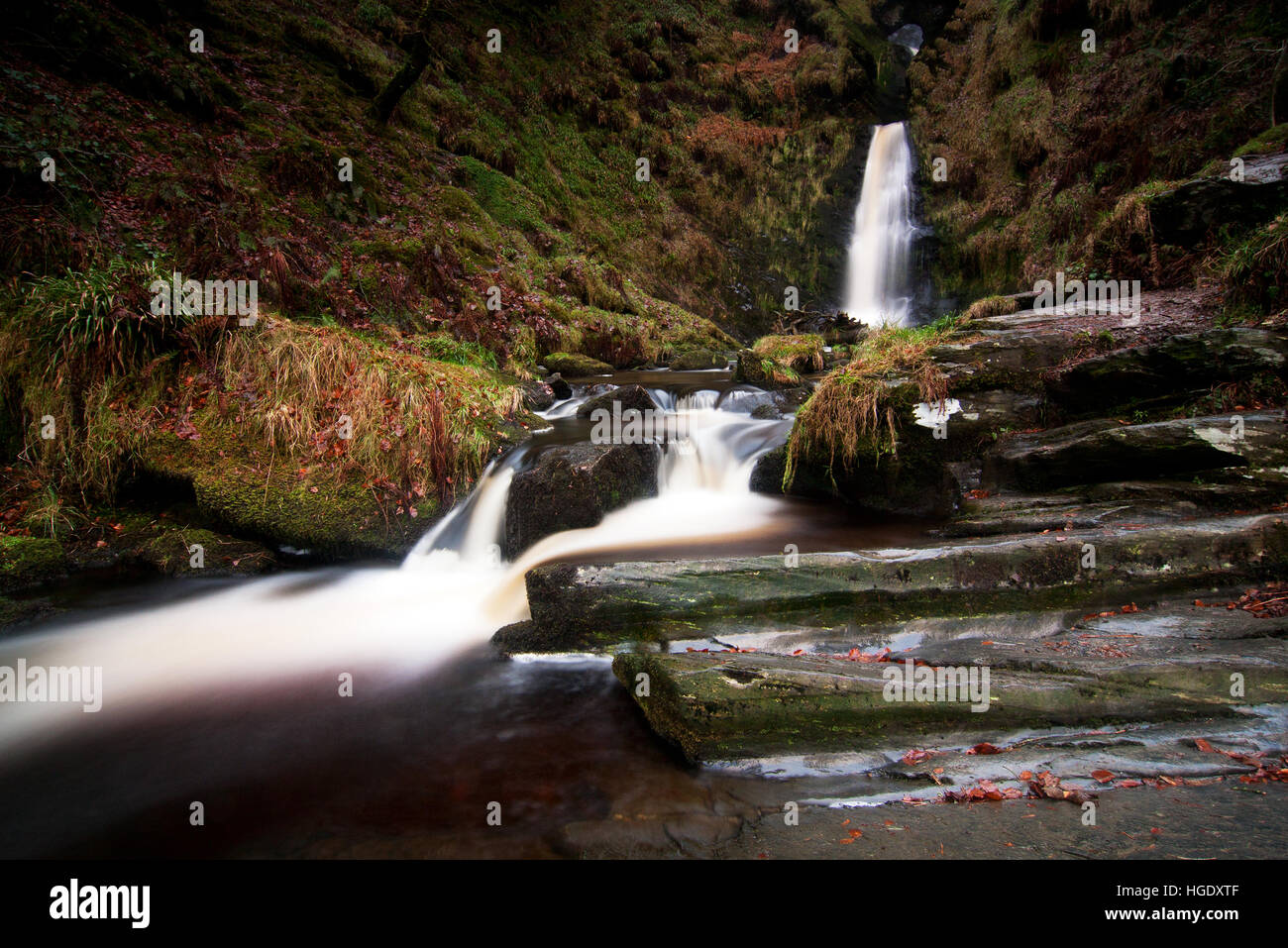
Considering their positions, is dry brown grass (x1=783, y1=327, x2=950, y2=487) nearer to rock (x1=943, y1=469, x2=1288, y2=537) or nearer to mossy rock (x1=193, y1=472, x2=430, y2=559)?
rock (x1=943, y1=469, x2=1288, y2=537)

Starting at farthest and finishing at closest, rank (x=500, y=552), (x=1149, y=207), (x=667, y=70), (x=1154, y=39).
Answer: (x=667, y=70), (x=1154, y=39), (x=1149, y=207), (x=500, y=552)

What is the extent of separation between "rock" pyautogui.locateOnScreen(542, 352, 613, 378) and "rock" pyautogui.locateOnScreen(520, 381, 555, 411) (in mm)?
1746

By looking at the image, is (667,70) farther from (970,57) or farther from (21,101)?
(21,101)

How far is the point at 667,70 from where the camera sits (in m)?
23.8

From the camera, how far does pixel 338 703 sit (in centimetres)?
380

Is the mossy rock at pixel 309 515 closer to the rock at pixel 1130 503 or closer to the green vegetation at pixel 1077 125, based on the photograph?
the rock at pixel 1130 503

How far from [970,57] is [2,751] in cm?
2980

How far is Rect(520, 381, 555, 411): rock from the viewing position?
8.86 meters

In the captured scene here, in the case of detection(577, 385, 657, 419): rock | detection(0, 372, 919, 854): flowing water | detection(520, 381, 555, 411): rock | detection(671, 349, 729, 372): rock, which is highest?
detection(671, 349, 729, 372): rock

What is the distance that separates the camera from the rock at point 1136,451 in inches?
166

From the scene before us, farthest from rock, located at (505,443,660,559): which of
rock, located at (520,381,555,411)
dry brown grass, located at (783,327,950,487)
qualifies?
rock, located at (520,381,555,411)

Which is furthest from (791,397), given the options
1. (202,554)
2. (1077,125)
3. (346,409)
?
(1077,125)

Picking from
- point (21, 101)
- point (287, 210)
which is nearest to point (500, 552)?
point (287, 210)

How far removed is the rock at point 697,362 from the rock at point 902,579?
29.8 feet
